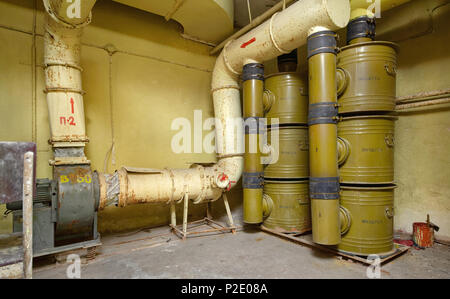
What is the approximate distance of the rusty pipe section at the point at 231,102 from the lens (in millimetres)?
2381

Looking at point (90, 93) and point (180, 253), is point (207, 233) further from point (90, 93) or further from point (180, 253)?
point (90, 93)

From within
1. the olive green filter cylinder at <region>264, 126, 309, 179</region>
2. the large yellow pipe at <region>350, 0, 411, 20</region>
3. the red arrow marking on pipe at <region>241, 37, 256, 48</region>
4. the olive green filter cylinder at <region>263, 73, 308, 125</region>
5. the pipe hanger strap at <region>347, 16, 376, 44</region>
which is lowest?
the olive green filter cylinder at <region>264, 126, 309, 179</region>

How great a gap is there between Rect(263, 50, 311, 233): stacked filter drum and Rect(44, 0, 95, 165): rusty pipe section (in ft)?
7.30

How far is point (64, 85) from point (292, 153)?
2648 mm

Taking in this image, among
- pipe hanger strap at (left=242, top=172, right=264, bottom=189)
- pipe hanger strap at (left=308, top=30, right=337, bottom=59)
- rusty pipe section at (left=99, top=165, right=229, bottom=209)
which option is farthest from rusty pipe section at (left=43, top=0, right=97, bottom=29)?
pipe hanger strap at (left=242, top=172, right=264, bottom=189)

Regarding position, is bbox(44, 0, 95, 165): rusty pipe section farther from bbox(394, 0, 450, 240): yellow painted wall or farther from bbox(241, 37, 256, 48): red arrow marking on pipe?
bbox(394, 0, 450, 240): yellow painted wall

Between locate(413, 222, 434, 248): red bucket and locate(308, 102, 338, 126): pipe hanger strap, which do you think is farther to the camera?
locate(413, 222, 434, 248): red bucket

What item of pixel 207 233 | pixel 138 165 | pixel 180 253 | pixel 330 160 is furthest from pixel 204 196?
pixel 330 160

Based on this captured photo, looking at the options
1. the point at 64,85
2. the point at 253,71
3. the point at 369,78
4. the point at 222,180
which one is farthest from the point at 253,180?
the point at 64,85

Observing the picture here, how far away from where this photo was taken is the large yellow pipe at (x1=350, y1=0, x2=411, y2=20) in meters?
2.56

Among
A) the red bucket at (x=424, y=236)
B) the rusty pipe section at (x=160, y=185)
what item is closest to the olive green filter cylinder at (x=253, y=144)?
the rusty pipe section at (x=160, y=185)

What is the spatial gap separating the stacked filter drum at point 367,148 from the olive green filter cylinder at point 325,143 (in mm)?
171

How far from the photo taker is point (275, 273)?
215 centimetres
